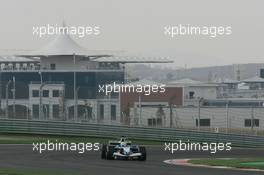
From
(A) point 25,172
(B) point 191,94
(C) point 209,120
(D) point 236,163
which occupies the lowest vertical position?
(D) point 236,163

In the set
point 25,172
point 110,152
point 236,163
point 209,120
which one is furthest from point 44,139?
point 25,172

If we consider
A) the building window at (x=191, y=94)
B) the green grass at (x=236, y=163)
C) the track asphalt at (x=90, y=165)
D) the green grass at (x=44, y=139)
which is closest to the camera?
the track asphalt at (x=90, y=165)

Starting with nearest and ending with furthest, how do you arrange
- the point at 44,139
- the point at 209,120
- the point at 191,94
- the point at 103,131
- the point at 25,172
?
the point at 25,172 < the point at 44,139 < the point at 103,131 < the point at 209,120 < the point at 191,94

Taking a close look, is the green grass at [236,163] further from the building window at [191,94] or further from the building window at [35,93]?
the building window at [191,94]

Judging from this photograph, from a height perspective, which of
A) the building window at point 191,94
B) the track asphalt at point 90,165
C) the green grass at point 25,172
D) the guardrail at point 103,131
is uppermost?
the building window at point 191,94

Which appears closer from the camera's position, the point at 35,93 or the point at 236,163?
the point at 236,163

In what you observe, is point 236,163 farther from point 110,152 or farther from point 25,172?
point 25,172

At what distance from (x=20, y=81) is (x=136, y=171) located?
73193 mm

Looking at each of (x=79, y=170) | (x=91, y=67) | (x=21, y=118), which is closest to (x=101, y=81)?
(x=91, y=67)

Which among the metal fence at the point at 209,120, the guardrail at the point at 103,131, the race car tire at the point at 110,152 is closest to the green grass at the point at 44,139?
the guardrail at the point at 103,131

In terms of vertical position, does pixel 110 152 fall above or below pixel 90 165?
above

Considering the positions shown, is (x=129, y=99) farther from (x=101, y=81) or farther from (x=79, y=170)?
(x=79, y=170)

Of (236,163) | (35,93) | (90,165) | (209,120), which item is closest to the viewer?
(90,165)

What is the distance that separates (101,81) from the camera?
93.5 metres
